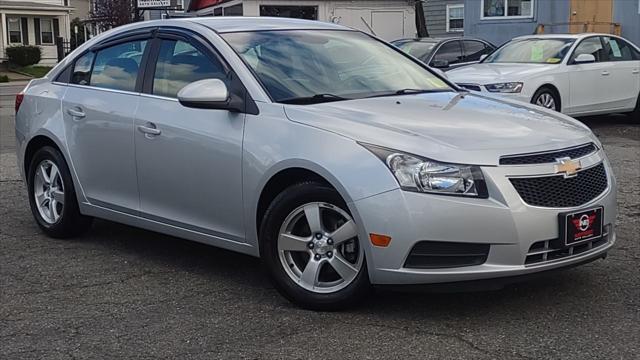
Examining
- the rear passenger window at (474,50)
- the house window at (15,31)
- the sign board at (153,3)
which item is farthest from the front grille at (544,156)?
the house window at (15,31)

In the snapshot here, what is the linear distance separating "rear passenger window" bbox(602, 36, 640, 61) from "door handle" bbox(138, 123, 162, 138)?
10.1m

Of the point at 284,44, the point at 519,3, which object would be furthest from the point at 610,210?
the point at 519,3

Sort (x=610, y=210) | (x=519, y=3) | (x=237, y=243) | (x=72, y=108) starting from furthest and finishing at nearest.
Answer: (x=519, y=3) < (x=72, y=108) < (x=237, y=243) < (x=610, y=210)

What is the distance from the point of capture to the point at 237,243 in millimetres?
4961

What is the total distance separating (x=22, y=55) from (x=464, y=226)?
143ft

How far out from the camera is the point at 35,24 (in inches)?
1980

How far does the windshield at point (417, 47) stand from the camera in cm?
1656

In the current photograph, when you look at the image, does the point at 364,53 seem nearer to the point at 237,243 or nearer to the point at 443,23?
the point at 237,243

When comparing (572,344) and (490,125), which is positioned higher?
(490,125)

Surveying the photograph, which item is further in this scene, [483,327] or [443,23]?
[443,23]

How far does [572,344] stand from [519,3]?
1924 centimetres

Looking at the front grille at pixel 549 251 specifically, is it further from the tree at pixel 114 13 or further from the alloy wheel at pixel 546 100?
the tree at pixel 114 13

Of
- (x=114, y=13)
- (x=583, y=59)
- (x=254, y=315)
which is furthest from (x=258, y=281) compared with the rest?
(x=114, y=13)

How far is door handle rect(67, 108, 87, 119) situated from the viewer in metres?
5.99
